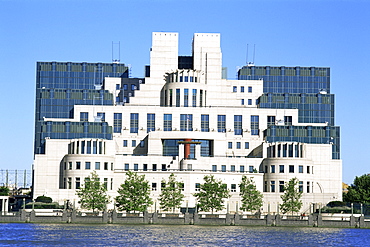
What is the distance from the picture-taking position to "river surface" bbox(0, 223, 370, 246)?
126312mm

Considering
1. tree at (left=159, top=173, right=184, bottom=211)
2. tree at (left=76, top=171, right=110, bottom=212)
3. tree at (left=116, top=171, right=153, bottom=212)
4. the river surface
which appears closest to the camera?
the river surface

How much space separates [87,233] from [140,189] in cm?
5254

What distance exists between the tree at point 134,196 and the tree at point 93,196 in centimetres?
390

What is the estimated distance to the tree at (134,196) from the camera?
191 m

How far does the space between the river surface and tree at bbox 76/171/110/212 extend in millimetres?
24124

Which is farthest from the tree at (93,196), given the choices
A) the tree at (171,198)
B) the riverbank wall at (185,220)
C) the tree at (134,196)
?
the riverbank wall at (185,220)

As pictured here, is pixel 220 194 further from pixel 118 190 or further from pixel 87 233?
pixel 87 233

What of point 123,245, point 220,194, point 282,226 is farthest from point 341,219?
point 123,245

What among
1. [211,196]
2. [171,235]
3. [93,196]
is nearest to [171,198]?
[211,196]

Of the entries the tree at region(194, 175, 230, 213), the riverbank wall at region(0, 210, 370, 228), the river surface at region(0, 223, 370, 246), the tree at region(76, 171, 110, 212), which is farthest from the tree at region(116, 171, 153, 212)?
the river surface at region(0, 223, 370, 246)

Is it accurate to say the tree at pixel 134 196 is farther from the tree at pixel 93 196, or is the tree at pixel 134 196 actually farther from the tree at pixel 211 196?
the tree at pixel 211 196

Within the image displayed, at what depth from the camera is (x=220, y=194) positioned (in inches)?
7702

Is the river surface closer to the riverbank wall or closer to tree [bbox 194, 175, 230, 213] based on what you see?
the riverbank wall

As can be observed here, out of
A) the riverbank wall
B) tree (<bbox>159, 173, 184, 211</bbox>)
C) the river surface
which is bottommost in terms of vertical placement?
the river surface
